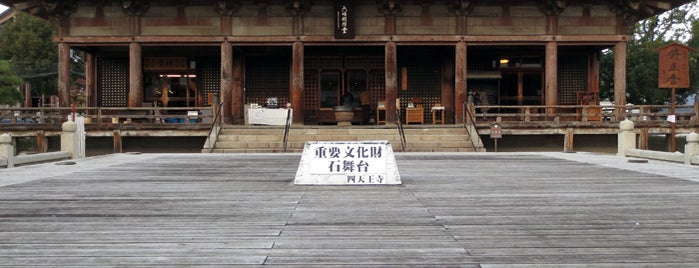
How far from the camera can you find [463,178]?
9.61m

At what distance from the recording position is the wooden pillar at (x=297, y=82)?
22172 millimetres

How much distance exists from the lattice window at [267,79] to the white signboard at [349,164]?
690 inches

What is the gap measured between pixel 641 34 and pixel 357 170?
36.8m

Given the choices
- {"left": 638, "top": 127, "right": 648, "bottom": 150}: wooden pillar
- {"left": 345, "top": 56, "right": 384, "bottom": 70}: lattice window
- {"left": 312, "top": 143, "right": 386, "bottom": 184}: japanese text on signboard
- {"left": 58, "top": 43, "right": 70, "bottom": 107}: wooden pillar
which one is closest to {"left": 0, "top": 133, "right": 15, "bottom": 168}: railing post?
{"left": 312, "top": 143, "right": 386, "bottom": 184}: japanese text on signboard

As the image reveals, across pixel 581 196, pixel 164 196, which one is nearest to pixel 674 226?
pixel 581 196

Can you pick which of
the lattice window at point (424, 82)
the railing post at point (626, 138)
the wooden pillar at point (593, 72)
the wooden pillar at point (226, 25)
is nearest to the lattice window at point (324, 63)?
the lattice window at point (424, 82)

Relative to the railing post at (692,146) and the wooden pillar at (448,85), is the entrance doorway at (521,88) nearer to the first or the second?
the wooden pillar at (448,85)

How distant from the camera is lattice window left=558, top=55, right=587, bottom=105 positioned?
25984 millimetres

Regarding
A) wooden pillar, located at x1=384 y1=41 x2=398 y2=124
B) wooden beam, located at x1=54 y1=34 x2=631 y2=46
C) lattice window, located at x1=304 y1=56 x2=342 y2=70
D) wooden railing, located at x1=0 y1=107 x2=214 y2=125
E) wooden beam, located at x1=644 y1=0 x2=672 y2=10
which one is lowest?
wooden railing, located at x1=0 y1=107 x2=214 y2=125

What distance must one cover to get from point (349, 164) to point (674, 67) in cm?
1260

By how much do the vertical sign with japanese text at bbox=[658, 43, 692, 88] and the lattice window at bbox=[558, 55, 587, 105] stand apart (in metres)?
9.21

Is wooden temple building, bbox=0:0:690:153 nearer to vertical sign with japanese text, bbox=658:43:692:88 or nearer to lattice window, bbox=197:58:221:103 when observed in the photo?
lattice window, bbox=197:58:221:103

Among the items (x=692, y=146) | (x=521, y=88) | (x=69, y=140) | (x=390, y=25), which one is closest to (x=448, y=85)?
(x=521, y=88)

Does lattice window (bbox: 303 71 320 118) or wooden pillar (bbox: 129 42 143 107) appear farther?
lattice window (bbox: 303 71 320 118)
